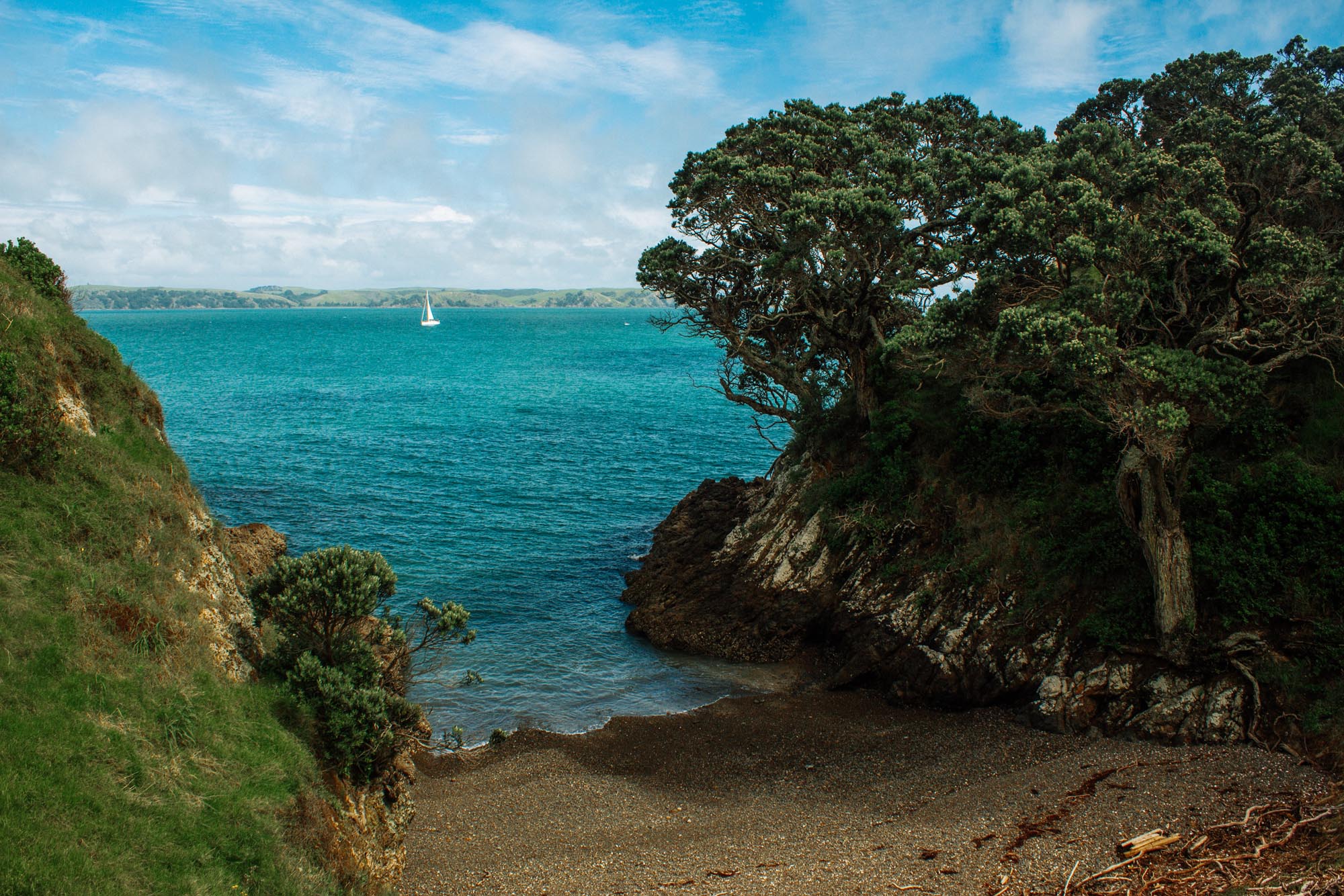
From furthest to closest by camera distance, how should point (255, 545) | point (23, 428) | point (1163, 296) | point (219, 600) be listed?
point (255, 545) → point (1163, 296) → point (219, 600) → point (23, 428)

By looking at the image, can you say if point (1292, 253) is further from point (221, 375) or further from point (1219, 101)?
point (221, 375)

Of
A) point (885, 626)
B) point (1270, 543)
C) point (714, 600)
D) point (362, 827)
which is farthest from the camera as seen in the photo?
point (714, 600)

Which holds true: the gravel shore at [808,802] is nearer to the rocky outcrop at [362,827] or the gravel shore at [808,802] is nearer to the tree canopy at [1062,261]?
the rocky outcrop at [362,827]

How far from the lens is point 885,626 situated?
28500 millimetres

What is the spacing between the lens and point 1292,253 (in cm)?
1998

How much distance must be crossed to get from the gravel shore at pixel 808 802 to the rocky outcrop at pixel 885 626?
100 centimetres

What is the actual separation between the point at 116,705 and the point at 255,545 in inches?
867

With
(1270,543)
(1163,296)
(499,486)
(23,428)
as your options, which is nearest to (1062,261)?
(1163,296)

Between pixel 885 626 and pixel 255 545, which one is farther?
pixel 255 545

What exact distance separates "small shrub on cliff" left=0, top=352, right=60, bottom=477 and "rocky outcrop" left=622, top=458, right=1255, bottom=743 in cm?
2135

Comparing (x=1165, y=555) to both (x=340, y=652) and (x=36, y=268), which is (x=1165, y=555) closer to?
(x=340, y=652)

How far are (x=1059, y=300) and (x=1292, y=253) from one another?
18.1 feet

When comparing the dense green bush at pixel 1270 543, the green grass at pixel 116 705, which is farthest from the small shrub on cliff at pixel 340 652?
the dense green bush at pixel 1270 543

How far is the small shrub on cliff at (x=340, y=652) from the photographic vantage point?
1769 cm
